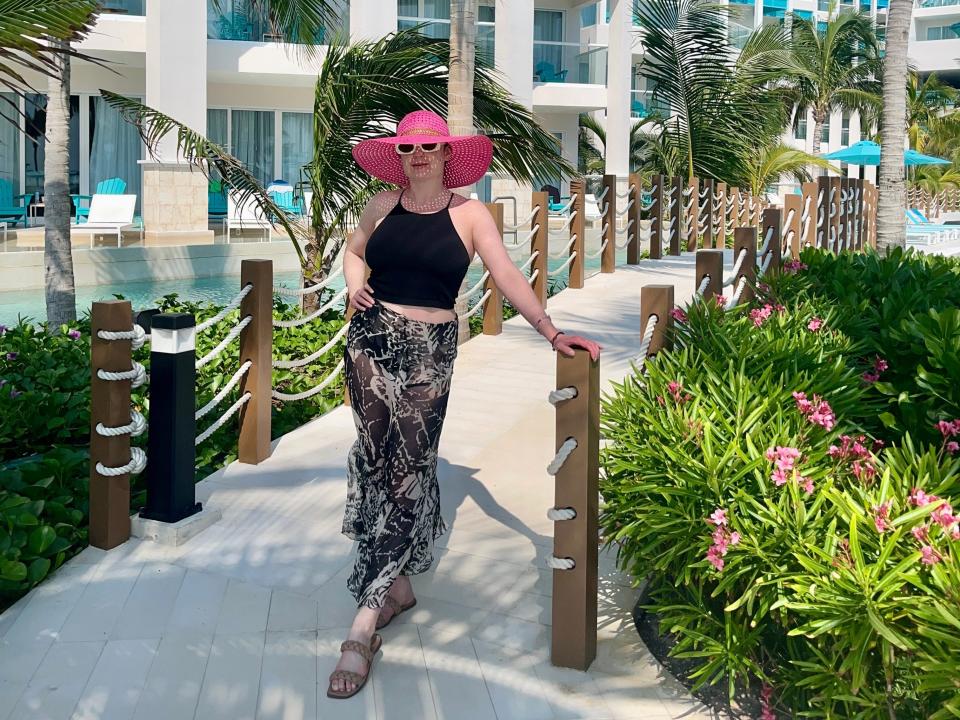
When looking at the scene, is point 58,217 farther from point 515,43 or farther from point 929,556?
point 515,43

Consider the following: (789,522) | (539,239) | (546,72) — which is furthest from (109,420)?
(546,72)

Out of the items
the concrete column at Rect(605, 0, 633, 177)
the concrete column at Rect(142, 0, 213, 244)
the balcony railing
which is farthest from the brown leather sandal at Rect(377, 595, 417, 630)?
the balcony railing

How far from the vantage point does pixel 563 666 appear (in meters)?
3.87

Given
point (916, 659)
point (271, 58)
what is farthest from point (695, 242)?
point (916, 659)

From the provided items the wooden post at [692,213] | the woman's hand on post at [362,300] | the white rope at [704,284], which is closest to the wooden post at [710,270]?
the white rope at [704,284]

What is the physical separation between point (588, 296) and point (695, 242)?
16.4 feet

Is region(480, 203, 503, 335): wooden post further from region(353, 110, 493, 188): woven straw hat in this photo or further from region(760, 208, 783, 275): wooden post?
region(353, 110, 493, 188): woven straw hat

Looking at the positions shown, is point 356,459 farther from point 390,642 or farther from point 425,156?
point 425,156

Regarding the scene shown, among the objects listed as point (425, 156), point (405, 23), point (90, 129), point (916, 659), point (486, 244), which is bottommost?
point (916, 659)

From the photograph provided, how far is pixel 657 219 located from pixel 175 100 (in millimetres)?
10307

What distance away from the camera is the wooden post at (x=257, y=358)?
225 inches

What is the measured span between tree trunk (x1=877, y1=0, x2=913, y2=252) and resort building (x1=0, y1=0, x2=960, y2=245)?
5368 millimetres

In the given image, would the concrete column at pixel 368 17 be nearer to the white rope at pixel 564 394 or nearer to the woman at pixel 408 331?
the woman at pixel 408 331

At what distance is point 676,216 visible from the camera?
15461 mm
